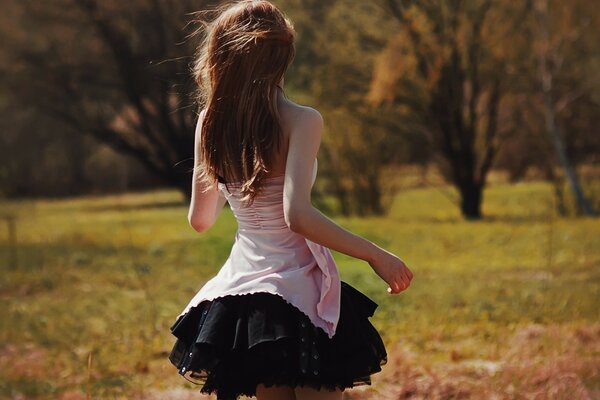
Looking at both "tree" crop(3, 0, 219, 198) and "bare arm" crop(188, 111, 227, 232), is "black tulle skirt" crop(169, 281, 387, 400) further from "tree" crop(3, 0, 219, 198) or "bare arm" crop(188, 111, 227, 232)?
"tree" crop(3, 0, 219, 198)

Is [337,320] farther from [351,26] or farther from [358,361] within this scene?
[351,26]

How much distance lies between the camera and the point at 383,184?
1903 centimetres

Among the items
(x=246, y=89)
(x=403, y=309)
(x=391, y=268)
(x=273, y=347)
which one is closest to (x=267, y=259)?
(x=273, y=347)

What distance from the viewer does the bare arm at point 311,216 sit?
2.66 metres

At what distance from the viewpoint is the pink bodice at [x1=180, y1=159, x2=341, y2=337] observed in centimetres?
278

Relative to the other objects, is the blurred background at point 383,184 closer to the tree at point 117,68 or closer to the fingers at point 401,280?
the tree at point 117,68

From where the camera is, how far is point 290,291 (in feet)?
9.12

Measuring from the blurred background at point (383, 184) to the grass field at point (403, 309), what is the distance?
3 cm

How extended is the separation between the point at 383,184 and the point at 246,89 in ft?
53.5

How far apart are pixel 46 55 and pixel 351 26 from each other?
20.6ft

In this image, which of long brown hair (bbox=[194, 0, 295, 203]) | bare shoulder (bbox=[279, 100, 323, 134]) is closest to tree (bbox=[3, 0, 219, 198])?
long brown hair (bbox=[194, 0, 295, 203])

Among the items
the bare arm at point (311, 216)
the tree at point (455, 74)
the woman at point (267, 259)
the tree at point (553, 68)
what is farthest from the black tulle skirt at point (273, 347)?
the tree at point (455, 74)

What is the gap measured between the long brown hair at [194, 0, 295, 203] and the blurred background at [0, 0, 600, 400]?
2774 mm

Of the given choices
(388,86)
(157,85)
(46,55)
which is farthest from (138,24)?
(388,86)
